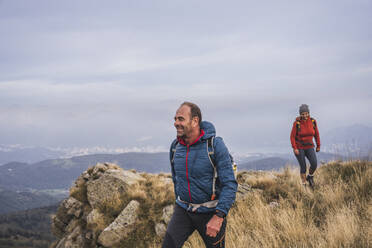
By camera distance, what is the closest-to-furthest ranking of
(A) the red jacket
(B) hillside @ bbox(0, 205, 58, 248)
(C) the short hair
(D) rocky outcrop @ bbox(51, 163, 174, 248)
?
(C) the short hair, (D) rocky outcrop @ bbox(51, 163, 174, 248), (A) the red jacket, (B) hillside @ bbox(0, 205, 58, 248)

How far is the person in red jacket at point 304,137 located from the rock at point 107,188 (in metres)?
6.74

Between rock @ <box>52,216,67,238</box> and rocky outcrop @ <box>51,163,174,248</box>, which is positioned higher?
rocky outcrop @ <box>51,163,174,248</box>

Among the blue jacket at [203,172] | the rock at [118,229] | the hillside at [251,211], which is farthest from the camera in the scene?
the rock at [118,229]

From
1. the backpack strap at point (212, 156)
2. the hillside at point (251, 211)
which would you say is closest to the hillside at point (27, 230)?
the hillside at point (251, 211)

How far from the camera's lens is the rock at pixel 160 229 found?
25.8 ft

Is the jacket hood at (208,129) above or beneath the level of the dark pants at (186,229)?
above

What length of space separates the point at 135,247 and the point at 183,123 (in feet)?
19.6

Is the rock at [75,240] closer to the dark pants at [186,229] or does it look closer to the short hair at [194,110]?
the dark pants at [186,229]

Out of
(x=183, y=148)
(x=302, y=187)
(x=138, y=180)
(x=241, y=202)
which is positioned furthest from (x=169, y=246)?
(x=138, y=180)

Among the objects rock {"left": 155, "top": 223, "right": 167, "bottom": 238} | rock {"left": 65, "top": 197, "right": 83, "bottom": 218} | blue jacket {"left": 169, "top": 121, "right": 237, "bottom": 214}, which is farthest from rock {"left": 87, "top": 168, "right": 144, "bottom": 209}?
blue jacket {"left": 169, "top": 121, "right": 237, "bottom": 214}

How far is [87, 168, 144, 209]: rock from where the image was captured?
394 inches

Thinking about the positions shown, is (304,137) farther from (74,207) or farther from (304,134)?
(74,207)

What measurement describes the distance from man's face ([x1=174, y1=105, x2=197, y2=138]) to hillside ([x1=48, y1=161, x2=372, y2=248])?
266 centimetres

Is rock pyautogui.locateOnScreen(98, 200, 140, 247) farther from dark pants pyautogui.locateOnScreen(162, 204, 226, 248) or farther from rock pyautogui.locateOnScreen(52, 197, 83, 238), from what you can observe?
dark pants pyautogui.locateOnScreen(162, 204, 226, 248)
